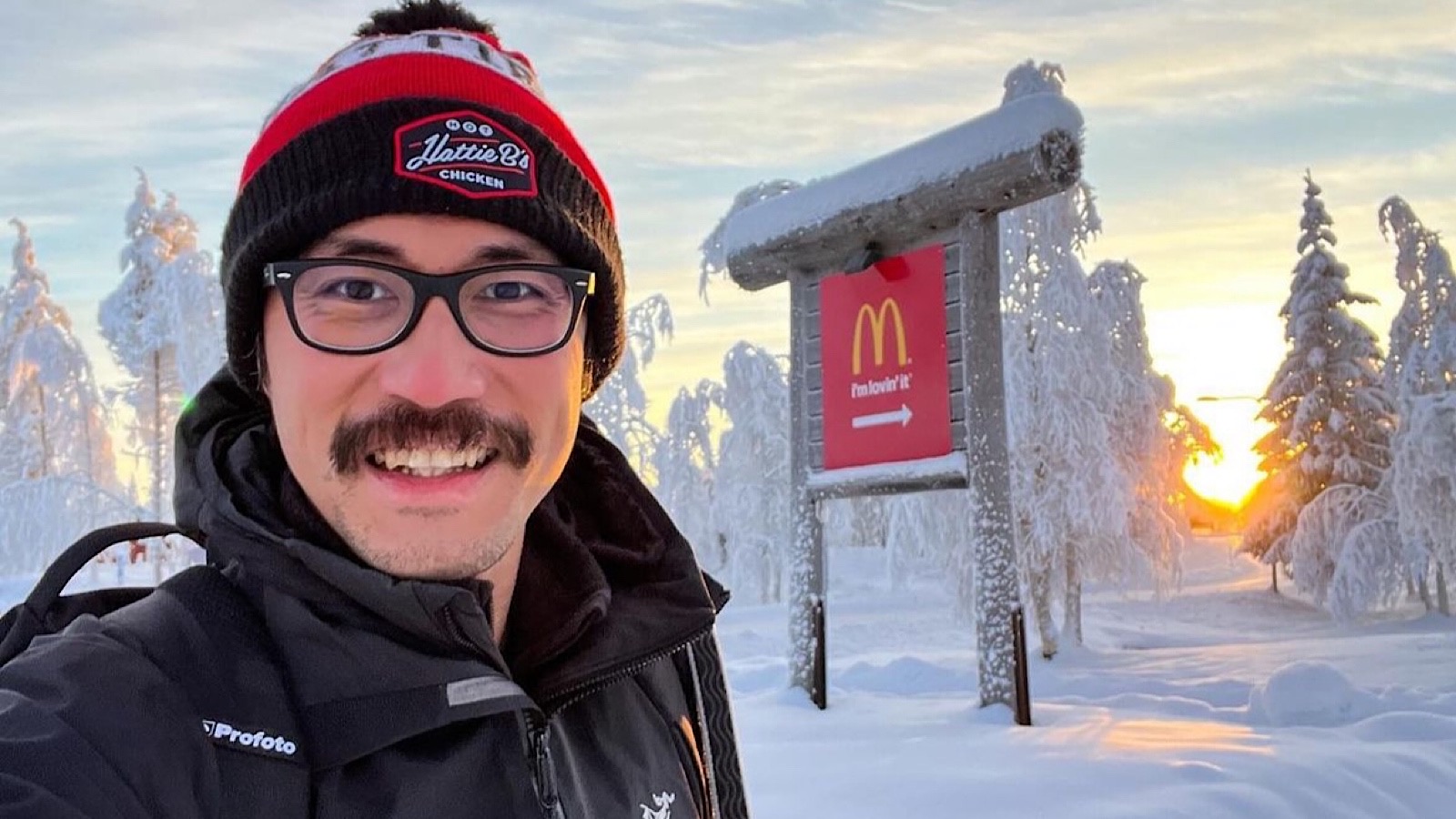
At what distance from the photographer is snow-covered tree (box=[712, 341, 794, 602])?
26.1 m

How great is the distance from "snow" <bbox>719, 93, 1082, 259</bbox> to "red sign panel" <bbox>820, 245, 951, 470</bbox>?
0.50 meters

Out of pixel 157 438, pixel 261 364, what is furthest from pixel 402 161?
pixel 157 438

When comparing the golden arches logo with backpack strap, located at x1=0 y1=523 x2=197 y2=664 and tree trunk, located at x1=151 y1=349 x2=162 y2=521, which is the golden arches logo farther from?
tree trunk, located at x1=151 y1=349 x2=162 y2=521

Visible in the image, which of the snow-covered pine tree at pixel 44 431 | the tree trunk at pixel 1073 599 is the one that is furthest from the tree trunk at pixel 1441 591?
the snow-covered pine tree at pixel 44 431

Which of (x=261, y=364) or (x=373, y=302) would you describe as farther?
(x=261, y=364)

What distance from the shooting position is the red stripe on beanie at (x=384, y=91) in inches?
67.6

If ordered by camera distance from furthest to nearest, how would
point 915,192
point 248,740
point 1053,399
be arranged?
point 1053,399 → point 915,192 → point 248,740

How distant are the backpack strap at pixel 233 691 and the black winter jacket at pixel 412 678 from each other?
2 centimetres

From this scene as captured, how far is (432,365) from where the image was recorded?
1.57 m

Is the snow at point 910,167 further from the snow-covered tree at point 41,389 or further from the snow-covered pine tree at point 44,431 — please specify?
the snow-covered tree at point 41,389

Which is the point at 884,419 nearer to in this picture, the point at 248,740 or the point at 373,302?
the point at 373,302

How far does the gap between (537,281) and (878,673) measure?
9878 mm

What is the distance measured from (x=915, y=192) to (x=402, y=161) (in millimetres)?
5967

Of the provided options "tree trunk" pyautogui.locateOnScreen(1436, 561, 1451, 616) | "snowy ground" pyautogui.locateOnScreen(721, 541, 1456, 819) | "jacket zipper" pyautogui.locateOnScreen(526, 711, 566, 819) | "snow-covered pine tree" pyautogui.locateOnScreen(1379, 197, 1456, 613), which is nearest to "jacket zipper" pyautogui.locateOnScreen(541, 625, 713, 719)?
"jacket zipper" pyautogui.locateOnScreen(526, 711, 566, 819)
